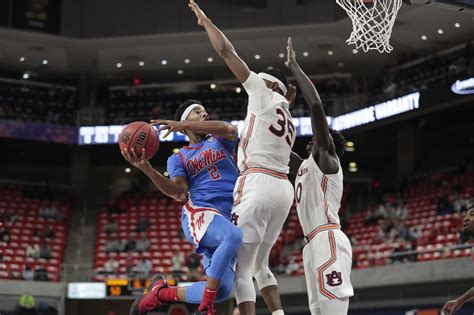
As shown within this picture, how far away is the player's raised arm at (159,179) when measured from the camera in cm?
705

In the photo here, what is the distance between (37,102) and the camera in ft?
101

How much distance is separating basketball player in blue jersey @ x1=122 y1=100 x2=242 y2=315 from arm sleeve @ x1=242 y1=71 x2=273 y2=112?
0.99ft

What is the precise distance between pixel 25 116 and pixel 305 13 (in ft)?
34.8

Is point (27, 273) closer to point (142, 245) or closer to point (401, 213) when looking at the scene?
point (142, 245)

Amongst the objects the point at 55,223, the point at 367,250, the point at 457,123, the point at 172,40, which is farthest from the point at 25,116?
the point at 457,123

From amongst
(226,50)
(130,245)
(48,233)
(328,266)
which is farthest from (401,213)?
(226,50)

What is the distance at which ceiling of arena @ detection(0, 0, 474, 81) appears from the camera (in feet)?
87.8

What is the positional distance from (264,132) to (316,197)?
32.9 inches

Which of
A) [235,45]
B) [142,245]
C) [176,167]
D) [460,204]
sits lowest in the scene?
[176,167]

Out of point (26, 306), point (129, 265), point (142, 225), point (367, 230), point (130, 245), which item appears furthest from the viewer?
point (142, 225)

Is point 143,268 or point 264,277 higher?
point 143,268

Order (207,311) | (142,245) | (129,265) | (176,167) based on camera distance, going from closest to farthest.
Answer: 1. (207,311)
2. (176,167)
3. (129,265)
4. (142,245)

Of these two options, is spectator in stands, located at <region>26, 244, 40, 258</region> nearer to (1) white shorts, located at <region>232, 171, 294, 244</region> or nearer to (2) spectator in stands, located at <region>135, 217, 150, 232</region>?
(2) spectator in stands, located at <region>135, 217, 150, 232</region>

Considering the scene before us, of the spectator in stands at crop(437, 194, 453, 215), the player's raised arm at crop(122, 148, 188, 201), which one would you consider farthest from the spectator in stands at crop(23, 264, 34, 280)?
the player's raised arm at crop(122, 148, 188, 201)
